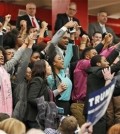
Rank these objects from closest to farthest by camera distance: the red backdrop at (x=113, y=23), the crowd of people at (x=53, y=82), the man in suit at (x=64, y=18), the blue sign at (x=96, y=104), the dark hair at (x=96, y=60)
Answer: the blue sign at (x=96, y=104) → the crowd of people at (x=53, y=82) → the dark hair at (x=96, y=60) → the man in suit at (x=64, y=18) → the red backdrop at (x=113, y=23)

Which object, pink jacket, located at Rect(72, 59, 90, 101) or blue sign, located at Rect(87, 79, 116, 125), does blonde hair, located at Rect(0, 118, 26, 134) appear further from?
pink jacket, located at Rect(72, 59, 90, 101)

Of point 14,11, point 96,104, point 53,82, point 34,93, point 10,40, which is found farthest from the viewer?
point 14,11

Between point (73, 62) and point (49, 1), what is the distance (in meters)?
8.32

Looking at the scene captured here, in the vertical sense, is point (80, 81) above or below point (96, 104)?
below

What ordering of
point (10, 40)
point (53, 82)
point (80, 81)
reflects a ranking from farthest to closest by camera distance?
point (10, 40) → point (80, 81) → point (53, 82)

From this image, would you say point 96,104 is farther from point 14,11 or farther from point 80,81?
point 14,11

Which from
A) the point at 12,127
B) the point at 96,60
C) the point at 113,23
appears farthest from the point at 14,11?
the point at 12,127

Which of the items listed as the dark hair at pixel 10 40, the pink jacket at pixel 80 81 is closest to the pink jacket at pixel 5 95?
the pink jacket at pixel 80 81

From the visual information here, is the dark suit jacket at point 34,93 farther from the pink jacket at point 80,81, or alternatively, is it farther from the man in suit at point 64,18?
the man in suit at point 64,18

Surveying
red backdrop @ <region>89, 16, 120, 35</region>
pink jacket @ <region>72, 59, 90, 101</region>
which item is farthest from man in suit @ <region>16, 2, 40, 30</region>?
red backdrop @ <region>89, 16, 120, 35</region>

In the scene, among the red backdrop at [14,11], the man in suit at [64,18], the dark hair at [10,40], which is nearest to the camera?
the dark hair at [10,40]

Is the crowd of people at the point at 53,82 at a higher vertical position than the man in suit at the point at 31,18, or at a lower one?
lower

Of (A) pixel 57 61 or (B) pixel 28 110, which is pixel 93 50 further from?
(B) pixel 28 110

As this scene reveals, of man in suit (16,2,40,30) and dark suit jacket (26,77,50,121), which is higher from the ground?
man in suit (16,2,40,30)
